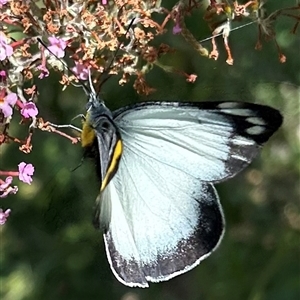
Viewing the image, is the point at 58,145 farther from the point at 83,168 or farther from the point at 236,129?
the point at 236,129

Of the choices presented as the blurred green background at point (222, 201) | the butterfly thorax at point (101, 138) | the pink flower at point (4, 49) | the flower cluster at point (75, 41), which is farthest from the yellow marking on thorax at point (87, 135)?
the blurred green background at point (222, 201)

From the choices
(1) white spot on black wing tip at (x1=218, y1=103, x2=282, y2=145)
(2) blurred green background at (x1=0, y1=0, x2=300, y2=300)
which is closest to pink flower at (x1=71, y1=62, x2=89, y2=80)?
(2) blurred green background at (x1=0, y1=0, x2=300, y2=300)

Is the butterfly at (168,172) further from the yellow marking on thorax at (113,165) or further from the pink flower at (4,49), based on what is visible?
the pink flower at (4,49)

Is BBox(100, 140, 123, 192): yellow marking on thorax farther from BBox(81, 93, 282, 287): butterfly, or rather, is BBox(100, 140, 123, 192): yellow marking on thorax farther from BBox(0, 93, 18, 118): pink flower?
BBox(0, 93, 18, 118): pink flower

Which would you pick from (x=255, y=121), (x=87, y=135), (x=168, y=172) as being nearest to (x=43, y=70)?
(x=87, y=135)

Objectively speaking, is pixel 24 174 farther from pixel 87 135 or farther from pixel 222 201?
pixel 222 201

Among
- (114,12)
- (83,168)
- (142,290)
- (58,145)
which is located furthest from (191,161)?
(142,290)

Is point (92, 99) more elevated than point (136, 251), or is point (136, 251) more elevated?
point (92, 99)

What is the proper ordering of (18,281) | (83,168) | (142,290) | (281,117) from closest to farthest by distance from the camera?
(281,117)
(83,168)
(18,281)
(142,290)
